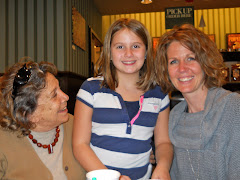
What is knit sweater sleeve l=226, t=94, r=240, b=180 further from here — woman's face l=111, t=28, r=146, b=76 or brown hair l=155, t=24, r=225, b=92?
woman's face l=111, t=28, r=146, b=76

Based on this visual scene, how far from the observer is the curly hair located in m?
1.26

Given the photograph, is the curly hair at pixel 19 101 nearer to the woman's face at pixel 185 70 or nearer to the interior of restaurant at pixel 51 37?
the woman's face at pixel 185 70

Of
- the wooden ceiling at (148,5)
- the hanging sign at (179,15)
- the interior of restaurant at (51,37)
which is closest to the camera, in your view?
the interior of restaurant at (51,37)

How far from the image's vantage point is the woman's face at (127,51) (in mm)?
1518

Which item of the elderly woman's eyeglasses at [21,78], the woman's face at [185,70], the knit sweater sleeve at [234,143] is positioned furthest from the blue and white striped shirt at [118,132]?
the knit sweater sleeve at [234,143]

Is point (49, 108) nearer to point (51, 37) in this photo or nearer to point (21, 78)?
point (21, 78)

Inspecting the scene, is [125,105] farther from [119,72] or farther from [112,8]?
[112,8]

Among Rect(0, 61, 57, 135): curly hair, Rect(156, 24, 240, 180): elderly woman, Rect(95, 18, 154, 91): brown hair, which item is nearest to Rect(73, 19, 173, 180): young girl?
Rect(95, 18, 154, 91): brown hair

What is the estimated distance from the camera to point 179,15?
222 inches

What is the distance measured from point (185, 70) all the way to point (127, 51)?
1.32 feet

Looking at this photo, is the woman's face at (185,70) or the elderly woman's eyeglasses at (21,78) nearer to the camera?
the elderly woman's eyeglasses at (21,78)

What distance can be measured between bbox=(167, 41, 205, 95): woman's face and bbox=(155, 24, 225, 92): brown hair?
1.1 inches

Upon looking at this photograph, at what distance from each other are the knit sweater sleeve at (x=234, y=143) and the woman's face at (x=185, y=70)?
275mm

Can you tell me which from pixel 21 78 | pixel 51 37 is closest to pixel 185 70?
pixel 21 78
